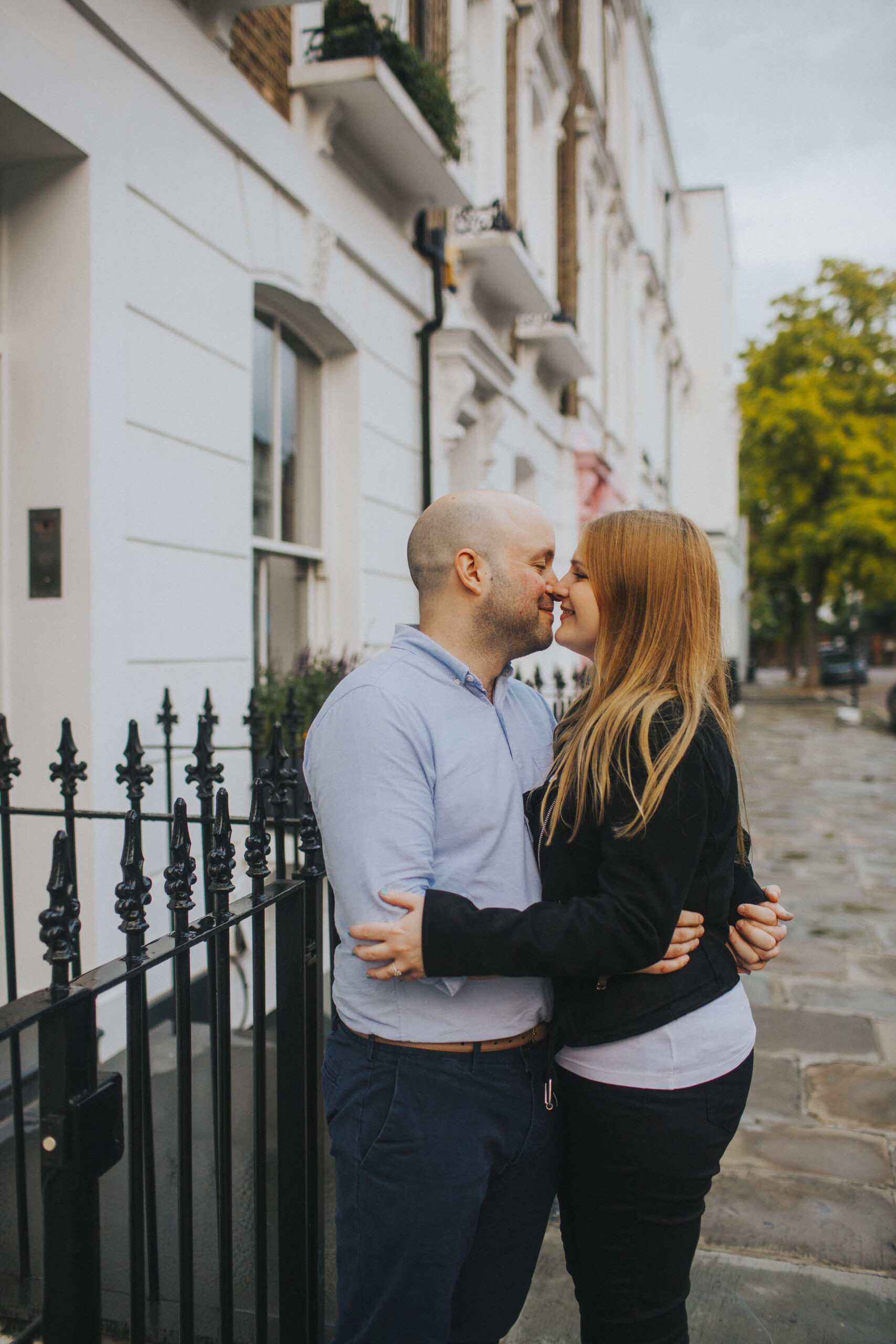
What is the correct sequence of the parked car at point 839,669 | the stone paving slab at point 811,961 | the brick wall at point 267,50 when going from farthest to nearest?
1. the parked car at point 839,669
2. the stone paving slab at point 811,961
3. the brick wall at point 267,50

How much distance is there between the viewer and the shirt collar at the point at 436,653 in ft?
5.49

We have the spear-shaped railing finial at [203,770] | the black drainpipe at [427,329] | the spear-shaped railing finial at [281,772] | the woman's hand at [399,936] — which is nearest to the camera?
the woman's hand at [399,936]

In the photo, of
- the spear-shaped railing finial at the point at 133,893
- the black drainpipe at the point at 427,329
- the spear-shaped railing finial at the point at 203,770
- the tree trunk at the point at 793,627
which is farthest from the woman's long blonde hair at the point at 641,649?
the tree trunk at the point at 793,627

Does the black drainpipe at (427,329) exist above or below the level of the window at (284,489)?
above

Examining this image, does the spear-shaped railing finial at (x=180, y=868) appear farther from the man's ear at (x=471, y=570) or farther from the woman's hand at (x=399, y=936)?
the man's ear at (x=471, y=570)

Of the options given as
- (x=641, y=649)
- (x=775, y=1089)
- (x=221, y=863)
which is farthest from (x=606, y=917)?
→ (x=775, y=1089)

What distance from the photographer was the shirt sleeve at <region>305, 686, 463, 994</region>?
4.83 feet

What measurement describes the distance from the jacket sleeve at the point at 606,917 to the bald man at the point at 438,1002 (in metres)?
0.10

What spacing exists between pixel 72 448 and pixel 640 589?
8.69 ft

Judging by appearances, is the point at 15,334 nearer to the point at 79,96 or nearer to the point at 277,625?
the point at 79,96

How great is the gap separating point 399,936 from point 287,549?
437 cm

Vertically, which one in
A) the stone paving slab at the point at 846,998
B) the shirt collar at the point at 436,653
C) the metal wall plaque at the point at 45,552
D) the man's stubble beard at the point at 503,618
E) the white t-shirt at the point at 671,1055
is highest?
the metal wall plaque at the point at 45,552

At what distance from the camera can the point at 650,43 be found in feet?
58.4

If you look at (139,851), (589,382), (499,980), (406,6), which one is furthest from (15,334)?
(589,382)
